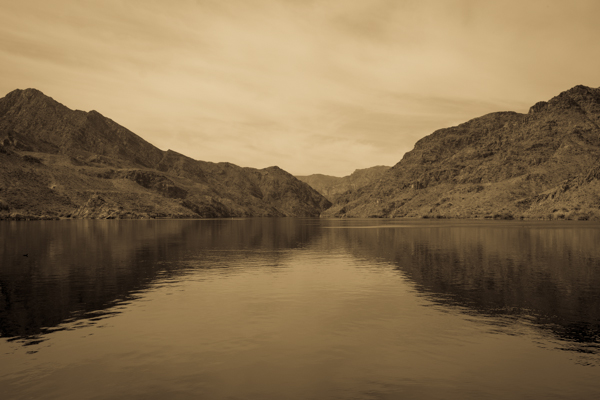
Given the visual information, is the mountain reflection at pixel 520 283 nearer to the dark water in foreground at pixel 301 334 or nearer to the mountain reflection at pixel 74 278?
the dark water in foreground at pixel 301 334

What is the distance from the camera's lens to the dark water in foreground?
16.5 meters

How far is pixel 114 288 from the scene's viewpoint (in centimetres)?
3700

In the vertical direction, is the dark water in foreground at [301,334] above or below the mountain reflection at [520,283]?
below

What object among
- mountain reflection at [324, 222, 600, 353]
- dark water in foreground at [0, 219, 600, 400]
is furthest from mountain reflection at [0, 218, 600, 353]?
dark water in foreground at [0, 219, 600, 400]

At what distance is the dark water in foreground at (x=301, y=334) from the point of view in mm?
16547

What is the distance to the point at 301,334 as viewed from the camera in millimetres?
23281

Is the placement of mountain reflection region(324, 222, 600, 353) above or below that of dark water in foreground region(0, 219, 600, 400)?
above

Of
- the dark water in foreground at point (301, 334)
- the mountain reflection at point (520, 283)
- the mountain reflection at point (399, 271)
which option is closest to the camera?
the dark water in foreground at point (301, 334)

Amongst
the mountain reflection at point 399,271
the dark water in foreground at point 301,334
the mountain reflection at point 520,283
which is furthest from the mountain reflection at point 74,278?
the mountain reflection at point 520,283

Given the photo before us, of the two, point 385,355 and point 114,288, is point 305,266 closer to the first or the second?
point 114,288

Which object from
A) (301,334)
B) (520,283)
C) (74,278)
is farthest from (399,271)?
(74,278)

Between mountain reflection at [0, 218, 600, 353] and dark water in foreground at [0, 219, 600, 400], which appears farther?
mountain reflection at [0, 218, 600, 353]

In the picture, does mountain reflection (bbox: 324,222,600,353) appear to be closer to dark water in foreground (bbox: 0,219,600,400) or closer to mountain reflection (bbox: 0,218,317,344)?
dark water in foreground (bbox: 0,219,600,400)

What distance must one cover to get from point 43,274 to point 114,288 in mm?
12162
